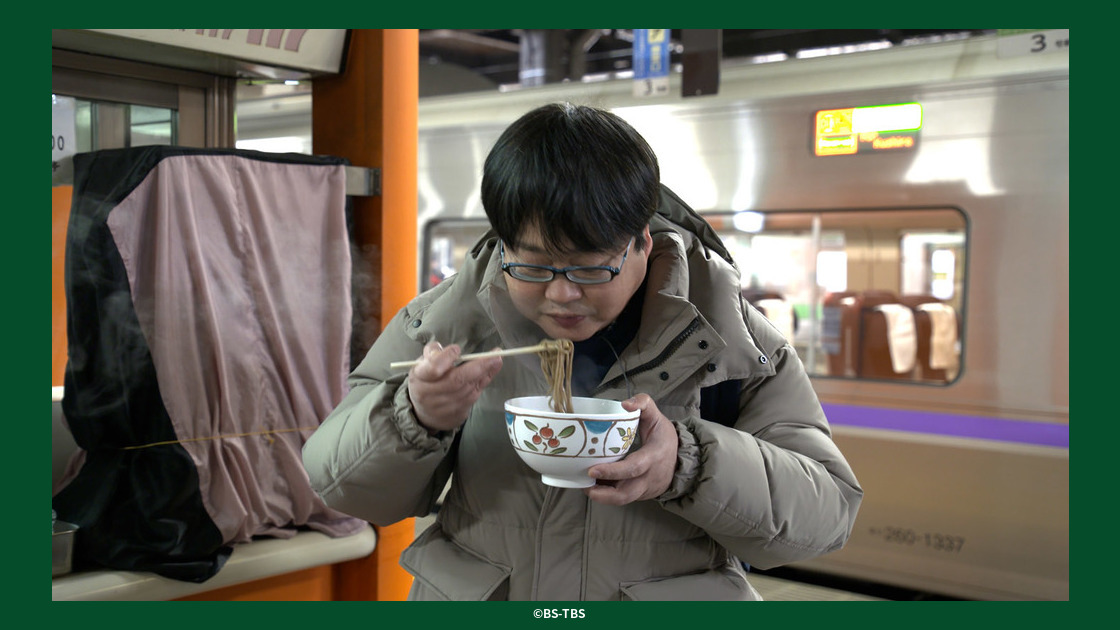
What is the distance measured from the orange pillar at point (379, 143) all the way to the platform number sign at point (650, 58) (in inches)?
39.9

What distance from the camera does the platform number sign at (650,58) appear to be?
10.2ft

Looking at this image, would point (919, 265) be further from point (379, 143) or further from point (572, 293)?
point (572, 293)

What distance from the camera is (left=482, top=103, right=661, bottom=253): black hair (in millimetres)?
1170

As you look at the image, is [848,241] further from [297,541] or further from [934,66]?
[297,541]

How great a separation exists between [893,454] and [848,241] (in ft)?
2.91

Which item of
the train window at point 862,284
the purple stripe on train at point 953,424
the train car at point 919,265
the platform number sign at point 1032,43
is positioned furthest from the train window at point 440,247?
the platform number sign at point 1032,43

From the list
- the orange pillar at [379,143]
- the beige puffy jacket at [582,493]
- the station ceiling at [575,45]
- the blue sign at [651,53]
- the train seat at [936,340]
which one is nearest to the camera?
the beige puffy jacket at [582,493]

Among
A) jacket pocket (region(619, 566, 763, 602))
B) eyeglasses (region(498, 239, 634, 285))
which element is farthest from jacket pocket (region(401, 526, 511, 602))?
eyeglasses (region(498, 239, 634, 285))

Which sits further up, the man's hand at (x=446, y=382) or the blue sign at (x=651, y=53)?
the blue sign at (x=651, y=53)

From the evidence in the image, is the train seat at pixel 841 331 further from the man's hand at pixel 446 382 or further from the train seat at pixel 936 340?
the man's hand at pixel 446 382

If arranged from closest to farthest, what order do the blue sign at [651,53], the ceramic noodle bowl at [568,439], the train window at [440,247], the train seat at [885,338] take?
the ceramic noodle bowl at [568,439] < the blue sign at [651,53] < the train seat at [885,338] < the train window at [440,247]

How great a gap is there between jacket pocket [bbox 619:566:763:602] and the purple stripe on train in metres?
2.45

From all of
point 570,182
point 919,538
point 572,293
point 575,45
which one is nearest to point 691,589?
point 572,293

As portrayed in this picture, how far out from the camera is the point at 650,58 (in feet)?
10.2
